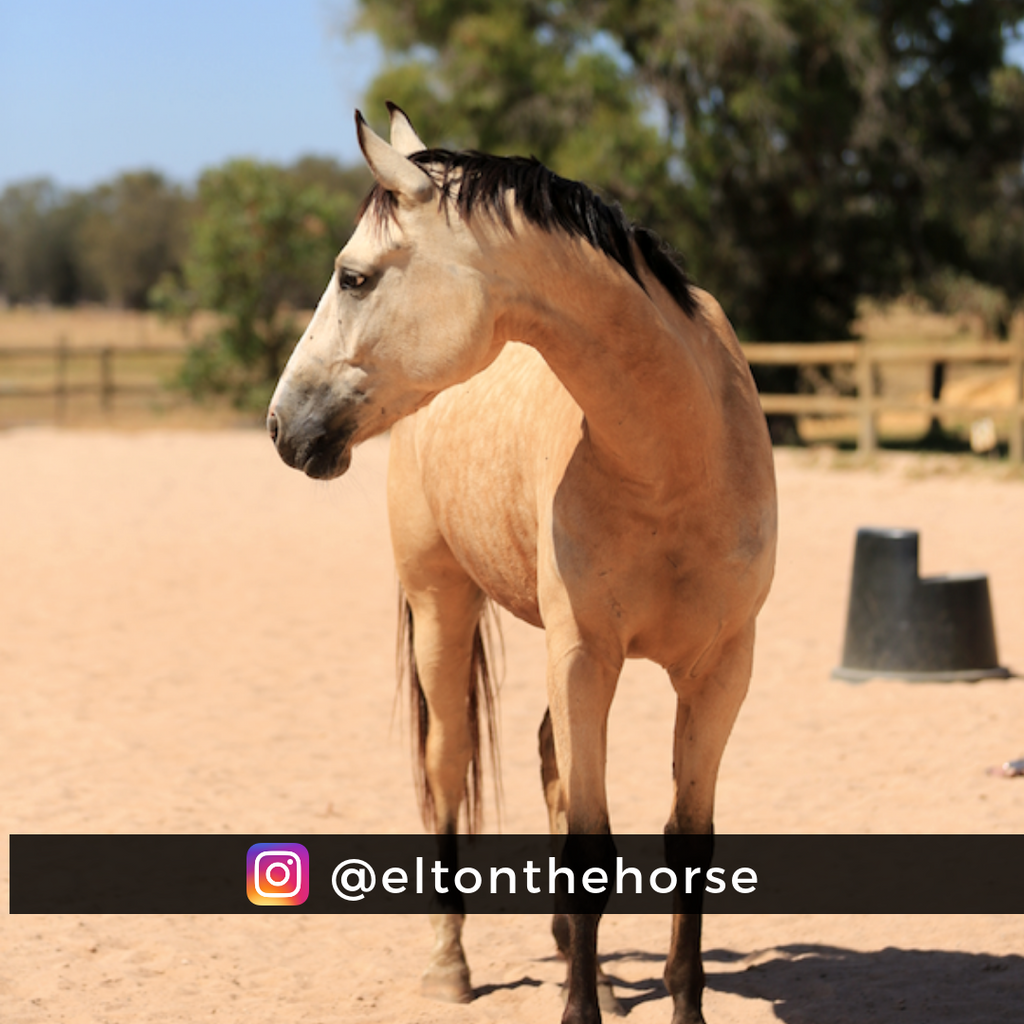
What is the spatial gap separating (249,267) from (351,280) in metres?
19.3

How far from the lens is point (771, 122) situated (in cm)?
1717

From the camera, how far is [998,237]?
57.3 feet

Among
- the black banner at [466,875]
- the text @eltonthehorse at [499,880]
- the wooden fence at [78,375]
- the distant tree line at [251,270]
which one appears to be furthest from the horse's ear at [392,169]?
the wooden fence at [78,375]

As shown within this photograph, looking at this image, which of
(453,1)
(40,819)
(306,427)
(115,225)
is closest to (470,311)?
(306,427)

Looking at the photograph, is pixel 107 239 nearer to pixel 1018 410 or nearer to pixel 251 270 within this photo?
pixel 251 270

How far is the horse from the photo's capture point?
2.62 meters

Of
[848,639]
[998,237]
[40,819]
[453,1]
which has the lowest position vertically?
[40,819]

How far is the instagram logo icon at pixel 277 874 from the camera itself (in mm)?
4469

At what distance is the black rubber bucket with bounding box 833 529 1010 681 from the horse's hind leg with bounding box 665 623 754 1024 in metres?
3.67

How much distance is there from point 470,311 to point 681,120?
16.0 meters

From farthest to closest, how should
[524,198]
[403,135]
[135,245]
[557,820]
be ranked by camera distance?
1. [135,245]
2. [557,820]
3. [403,135]
4. [524,198]

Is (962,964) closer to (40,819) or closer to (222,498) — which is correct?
(40,819)

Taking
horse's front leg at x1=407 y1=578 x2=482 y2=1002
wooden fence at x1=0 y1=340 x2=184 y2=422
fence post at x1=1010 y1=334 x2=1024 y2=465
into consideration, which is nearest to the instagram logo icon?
horse's front leg at x1=407 y1=578 x2=482 y2=1002

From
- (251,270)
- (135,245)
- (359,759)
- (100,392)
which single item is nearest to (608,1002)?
(359,759)
